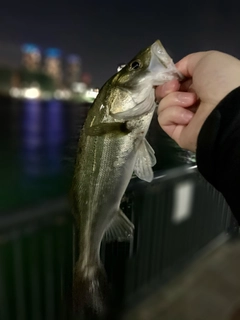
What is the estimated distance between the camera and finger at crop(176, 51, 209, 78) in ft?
3.23

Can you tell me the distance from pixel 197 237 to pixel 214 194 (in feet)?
1.25

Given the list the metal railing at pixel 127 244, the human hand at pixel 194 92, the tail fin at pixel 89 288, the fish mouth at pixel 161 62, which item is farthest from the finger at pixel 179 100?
the metal railing at pixel 127 244

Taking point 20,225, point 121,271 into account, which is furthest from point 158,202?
point 20,225

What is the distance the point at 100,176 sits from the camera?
96 cm

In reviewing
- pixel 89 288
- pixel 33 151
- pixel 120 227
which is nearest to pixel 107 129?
pixel 120 227

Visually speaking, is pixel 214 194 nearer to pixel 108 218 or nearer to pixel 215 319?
pixel 215 319

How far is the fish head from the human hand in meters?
0.08

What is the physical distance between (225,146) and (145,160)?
23 cm

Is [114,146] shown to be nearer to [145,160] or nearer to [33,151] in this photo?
[145,160]

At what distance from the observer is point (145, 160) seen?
969mm

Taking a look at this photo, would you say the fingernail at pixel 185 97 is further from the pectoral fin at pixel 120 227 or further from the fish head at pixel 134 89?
the pectoral fin at pixel 120 227

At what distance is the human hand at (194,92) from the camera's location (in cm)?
93

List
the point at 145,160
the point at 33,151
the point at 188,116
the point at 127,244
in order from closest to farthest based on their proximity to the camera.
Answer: the point at 145,160 < the point at 188,116 < the point at 127,244 < the point at 33,151

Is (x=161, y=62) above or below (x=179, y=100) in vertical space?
above
